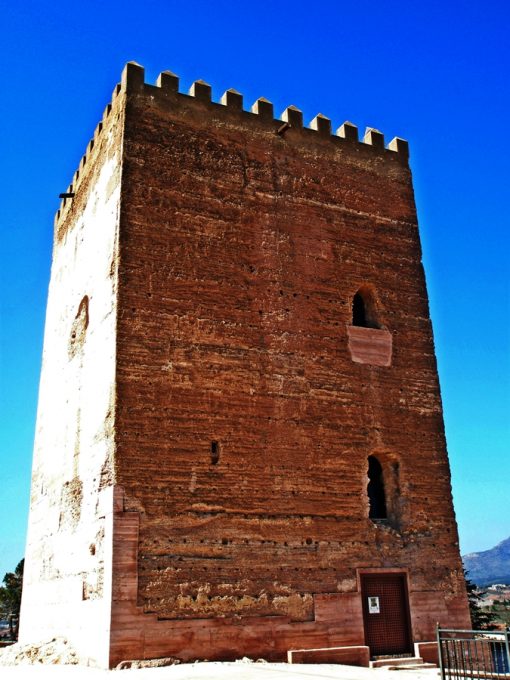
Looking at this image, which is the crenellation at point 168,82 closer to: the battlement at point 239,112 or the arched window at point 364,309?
the battlement at point 239,112

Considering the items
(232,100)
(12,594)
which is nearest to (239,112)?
(232,100)

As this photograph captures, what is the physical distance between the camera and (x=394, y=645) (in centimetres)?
1298

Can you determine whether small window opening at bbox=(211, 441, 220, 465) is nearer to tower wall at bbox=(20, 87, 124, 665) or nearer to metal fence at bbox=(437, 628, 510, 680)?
tower wall at bbox=(20, 87, 124, 665)

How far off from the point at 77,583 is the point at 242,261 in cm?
641

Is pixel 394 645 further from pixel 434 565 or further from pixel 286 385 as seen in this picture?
pixel 286 385

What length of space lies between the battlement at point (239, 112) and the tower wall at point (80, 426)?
9.4 inches

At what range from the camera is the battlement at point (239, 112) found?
14156mm

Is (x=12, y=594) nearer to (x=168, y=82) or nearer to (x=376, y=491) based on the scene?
(x=376, y=491)

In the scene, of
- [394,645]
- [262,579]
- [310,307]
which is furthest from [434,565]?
[310,307]

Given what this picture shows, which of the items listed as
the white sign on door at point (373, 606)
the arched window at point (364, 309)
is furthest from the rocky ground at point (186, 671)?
the arched window at point (364, 309)

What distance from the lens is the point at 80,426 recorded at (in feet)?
45.2

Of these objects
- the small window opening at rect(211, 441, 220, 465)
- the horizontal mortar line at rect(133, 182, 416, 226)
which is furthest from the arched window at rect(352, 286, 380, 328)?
the small window opening at rect(211, 441, 220, 465)

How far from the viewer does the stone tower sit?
1170 centimetres

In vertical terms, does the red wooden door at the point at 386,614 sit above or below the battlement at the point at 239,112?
below
